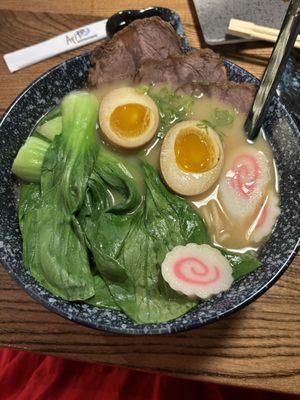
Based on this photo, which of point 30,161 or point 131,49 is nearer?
point 30,161

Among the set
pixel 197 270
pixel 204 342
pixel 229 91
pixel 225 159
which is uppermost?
pixel 229 91

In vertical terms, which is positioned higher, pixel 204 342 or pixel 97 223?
pixel 97 223

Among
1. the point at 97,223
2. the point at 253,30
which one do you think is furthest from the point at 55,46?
the point at 97,223

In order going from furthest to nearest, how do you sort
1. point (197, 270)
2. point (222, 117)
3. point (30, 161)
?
1. point (222, 117)
2. point (30, 161)
3. point (197, 270)

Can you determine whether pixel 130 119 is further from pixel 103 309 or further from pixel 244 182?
pixel 103 309

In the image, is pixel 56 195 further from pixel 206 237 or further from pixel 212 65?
pixel 212 65

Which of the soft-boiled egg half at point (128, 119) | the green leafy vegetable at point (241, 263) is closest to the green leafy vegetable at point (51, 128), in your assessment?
the soft-boiled egg half at point (128, 119)

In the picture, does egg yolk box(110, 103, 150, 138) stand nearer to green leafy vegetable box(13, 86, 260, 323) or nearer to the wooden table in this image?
green leafy vegetable box(13, 86, 260, 323)

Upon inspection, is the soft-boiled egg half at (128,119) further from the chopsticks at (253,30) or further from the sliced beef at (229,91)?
the chopsticks at (253,30)

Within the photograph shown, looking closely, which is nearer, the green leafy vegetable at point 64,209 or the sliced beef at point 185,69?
the green leafy vegetable at point 64,209
